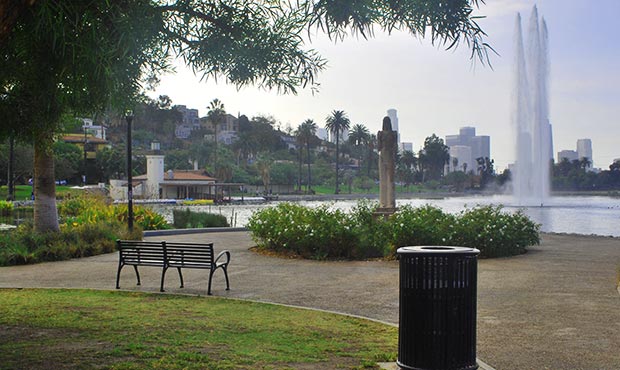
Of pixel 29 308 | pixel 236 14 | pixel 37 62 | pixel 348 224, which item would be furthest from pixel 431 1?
pixel 348 224

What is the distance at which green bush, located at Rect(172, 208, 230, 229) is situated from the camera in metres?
27.8

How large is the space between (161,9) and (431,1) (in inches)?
103

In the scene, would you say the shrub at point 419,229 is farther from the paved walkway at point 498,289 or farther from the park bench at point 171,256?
the park bench at point 171,256

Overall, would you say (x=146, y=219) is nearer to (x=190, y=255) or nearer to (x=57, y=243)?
(x=57, y=243)

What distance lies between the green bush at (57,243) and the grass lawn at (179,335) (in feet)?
20.7

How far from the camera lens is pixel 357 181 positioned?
→ 12900 cm

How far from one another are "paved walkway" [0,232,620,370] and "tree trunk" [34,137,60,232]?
2.43 meters

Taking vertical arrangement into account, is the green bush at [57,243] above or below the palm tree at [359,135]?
below

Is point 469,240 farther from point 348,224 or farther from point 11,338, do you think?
point 11,338

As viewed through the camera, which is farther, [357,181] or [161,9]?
[357,181]

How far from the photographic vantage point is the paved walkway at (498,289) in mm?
7270

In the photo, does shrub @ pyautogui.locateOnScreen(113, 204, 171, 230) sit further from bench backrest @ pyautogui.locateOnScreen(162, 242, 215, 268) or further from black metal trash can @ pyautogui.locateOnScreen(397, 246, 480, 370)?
black metal trash can @ pyautogui.locateOnScreen(397, 246, 480, 370)

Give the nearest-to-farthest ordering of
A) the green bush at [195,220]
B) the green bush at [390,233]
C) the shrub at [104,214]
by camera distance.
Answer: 1. the green bush at [390,233]
2. the shrub at [104,214]
3. the green bush at [195,220]

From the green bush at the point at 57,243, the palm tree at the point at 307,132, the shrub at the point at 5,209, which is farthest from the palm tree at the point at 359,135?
the green bush at the point at 57,243
